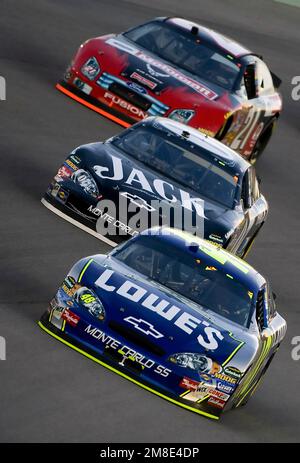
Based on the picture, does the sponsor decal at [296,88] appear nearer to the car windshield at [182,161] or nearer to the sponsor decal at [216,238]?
the car windshield at [182,161]

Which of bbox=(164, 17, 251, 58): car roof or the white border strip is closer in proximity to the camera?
the white border strip

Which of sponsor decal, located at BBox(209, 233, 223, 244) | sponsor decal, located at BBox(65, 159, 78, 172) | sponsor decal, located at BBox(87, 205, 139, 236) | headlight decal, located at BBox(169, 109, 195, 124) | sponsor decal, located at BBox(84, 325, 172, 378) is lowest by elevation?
headlight decal, located at BBox(169, 109, 195, 124)

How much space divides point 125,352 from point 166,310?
50 centimetres

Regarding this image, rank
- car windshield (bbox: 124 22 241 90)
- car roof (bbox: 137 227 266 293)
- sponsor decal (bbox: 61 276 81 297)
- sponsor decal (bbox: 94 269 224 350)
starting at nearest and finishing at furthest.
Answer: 1. sponsor decal (bbox: 94 269 224 350)
2. sponsor decal (bbox: 61 276 81 297)
3. car roof (bbox: 137 227 266 293)
4. car windshield (bbox: 124 22 241 90)

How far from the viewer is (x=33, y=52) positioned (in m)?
22.2

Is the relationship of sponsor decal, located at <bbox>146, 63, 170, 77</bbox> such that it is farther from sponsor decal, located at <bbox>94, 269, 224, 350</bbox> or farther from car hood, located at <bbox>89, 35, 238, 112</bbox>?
sponsor decal, located at <bbox>94, 269, 224, 350</bbox>

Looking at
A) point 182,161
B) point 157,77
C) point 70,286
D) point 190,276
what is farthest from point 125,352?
point 157,77

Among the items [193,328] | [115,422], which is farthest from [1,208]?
[115,422]

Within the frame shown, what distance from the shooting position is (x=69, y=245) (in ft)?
47.8

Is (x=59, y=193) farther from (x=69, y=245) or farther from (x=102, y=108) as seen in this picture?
(x=102, y=108)

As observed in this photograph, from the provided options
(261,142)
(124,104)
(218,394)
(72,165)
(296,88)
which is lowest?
(296,88)

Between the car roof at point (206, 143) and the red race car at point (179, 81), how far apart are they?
2.45m

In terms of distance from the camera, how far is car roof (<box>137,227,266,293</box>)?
12391 millimetres

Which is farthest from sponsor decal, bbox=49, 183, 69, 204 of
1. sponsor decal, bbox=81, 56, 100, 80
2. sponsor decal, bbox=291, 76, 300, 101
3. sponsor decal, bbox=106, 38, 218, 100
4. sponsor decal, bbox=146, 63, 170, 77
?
sponsor decal, bbox=291, 76, 300, 101
